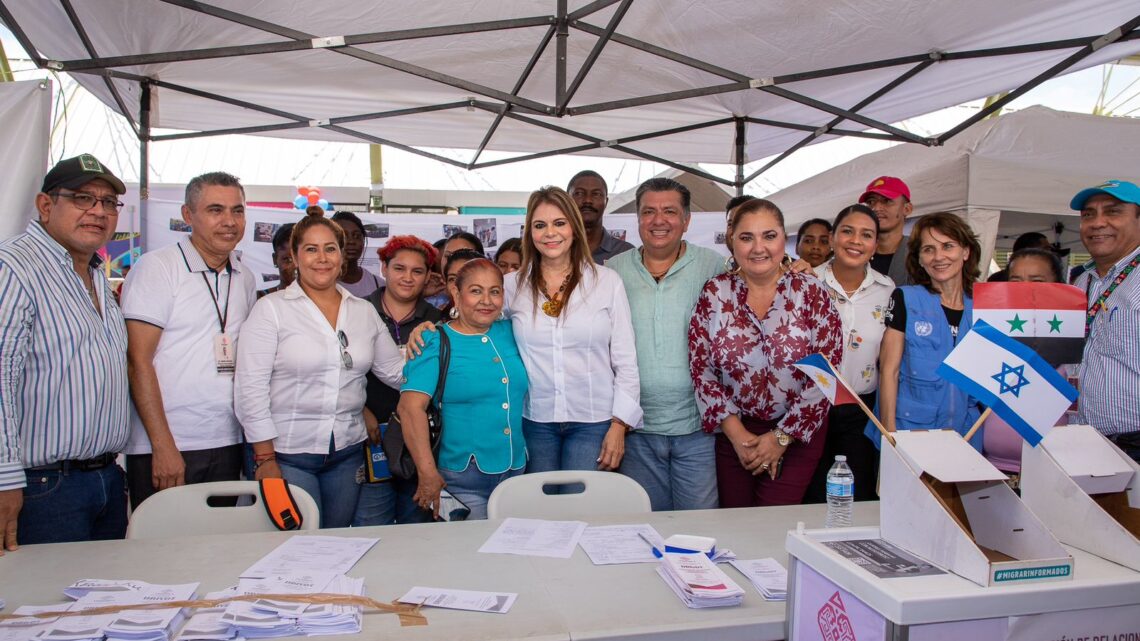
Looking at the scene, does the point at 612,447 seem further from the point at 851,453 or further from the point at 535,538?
the point at 851,453

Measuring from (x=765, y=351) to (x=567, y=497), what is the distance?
34.7 inches

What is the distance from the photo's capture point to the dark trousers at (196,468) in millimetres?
2322

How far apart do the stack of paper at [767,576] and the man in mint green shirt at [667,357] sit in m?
0.96

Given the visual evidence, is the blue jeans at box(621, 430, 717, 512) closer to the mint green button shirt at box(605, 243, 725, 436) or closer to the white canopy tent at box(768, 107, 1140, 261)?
the mint green button shirt at box(605, 243, 725, 436)

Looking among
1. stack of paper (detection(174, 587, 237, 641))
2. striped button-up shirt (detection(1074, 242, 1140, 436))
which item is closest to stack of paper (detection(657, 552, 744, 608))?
stack of paper (detection(174, 587, 237, 641))

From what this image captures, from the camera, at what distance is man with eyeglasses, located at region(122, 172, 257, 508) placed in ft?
7.48

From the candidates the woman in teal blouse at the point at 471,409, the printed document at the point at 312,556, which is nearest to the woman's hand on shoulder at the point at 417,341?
the woman in teal blouse at the point at 471,409

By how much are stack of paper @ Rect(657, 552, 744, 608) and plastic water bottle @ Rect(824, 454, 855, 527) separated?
1.59ft

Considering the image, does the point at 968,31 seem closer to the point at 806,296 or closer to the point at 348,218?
the point at 806,296

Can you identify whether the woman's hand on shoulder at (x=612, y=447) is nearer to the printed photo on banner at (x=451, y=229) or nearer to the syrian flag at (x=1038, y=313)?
the syrian flag at (x=1038, y=313)

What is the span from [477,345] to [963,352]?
1.58 m

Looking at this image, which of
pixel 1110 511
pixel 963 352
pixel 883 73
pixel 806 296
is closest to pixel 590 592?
pixel 963 352

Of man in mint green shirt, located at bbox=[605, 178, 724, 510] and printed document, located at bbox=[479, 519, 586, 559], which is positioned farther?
man in mint green shirt, located at bbox=[605, 178, 724, 510]

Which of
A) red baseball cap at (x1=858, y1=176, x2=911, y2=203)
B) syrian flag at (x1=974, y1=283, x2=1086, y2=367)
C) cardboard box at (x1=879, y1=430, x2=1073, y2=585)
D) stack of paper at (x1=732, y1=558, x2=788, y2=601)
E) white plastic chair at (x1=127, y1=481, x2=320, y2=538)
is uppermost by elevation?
red baseball cap at (x1=858, y1=176, x2=911, y2=203)
